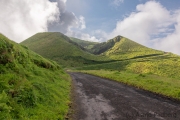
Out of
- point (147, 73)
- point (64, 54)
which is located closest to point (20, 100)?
point (147, 73)

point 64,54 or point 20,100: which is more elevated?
point 64,54

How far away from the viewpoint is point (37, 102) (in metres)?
12.7

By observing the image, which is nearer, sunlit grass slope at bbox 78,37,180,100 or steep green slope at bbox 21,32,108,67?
Result: sunlit grass slope at bbox 78,37,180,100

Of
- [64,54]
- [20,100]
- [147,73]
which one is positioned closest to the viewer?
[20,100]

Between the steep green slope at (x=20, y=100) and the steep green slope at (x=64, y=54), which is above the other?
the steep green slope at (x=64, y=54)

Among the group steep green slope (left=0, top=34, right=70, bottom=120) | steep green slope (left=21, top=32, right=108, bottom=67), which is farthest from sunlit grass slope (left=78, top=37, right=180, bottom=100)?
steep green slope (left=21, top=32, right=108, bottom=67)

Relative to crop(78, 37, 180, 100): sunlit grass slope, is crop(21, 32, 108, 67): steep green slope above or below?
above

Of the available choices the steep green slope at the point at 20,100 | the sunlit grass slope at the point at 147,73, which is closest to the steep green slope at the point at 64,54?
the sunlit grass slope at the point at 147,73

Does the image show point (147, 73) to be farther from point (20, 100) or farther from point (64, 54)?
point (64, 54)

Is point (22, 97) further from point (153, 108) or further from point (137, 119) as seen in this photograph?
point (153, 108)

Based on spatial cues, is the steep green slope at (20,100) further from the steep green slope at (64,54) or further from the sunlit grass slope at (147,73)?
the steep green slope at (64,54)

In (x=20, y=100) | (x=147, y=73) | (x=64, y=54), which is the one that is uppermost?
(x=64, y=54)

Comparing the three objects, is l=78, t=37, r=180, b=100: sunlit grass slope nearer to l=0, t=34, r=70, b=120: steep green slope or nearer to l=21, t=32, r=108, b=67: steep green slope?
l=0, t=34, r=70, b=120: steep green slope

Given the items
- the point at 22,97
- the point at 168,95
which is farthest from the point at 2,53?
the point at 168,95
